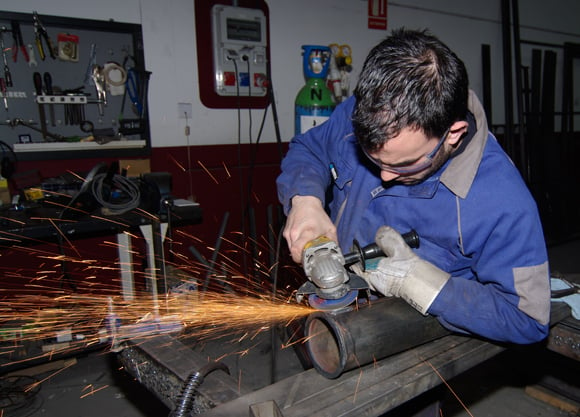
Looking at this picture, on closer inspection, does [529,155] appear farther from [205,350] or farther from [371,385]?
[371,385]

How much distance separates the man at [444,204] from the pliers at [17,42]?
9.75ft

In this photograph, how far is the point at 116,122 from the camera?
3.79m

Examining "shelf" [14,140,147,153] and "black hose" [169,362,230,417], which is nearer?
"black hose" [169,362,230,417]

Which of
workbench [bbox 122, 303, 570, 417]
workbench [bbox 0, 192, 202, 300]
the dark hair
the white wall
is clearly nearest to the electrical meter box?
the white wall

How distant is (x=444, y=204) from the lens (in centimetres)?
157

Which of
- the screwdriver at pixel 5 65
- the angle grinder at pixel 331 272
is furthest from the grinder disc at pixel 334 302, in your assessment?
the screwdriver at pixel 5 65

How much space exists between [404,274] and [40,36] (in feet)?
11.4

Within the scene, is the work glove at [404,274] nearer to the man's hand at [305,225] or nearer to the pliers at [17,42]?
the man's hand at [305,225]

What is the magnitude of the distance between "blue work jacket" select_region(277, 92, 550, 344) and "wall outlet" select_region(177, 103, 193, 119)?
2.68m

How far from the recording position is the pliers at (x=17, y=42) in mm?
3268

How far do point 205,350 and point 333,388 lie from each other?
2.57m

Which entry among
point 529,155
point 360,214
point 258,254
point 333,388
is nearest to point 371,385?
point 333,388

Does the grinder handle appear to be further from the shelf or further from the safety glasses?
the shelf

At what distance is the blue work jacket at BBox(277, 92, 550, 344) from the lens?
4.59 feet
